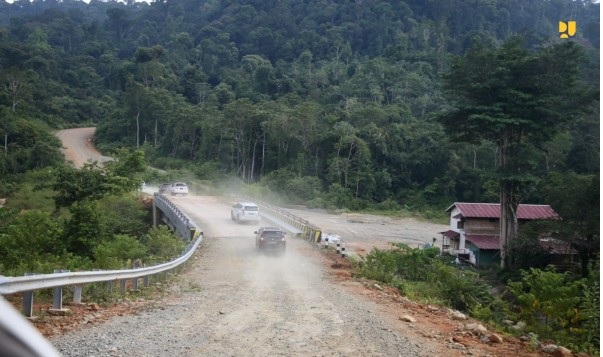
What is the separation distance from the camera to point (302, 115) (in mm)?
62125

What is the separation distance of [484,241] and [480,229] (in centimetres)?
173

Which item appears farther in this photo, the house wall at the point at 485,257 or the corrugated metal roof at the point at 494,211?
the corrugated metal roof at the point at 494,211

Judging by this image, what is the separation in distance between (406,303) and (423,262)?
29.8ft

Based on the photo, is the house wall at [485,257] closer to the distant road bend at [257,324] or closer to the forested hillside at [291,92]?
the forested hillside at [291,92]

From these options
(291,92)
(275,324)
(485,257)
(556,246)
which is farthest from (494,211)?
(291,92)

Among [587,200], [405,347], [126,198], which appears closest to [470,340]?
[405,347]

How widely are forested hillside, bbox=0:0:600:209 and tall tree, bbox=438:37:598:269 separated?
1.45 meters

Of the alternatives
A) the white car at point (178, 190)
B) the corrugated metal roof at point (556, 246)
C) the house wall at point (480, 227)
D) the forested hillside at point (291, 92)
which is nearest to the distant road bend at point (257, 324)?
the corrugated metal roof at point (556, 246)

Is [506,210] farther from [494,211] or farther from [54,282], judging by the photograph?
[54,282]

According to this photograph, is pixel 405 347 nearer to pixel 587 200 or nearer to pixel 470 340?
pixel 470 340

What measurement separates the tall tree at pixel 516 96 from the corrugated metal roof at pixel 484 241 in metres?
3.83

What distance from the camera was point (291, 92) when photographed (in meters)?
84.9

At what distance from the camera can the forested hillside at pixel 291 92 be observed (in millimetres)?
61031

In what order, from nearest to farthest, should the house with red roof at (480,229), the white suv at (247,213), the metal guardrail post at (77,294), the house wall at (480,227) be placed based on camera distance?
the metal guardrail post at (77,294), the white suv at (247,213), the house with red roof at (480,229), the house wall at (480,227)
